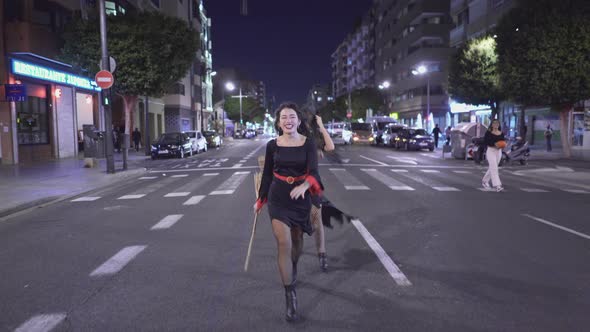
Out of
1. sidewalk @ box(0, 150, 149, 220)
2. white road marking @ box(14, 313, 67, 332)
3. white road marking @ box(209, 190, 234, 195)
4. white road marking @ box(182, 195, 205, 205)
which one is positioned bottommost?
white road marking @ box(14, 313, 67, 332)

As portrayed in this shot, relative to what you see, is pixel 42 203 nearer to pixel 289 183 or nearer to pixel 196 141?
pixel 289 183

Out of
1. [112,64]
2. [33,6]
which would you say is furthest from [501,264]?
[33,6]

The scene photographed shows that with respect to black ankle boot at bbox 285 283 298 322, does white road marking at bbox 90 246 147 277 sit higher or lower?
lower

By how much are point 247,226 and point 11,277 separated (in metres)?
3.44

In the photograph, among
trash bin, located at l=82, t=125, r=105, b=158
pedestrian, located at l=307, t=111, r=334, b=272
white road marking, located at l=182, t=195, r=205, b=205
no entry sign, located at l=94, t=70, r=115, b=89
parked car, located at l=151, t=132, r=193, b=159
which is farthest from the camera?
parked car, located at l=151, t=132, r=193, b=159

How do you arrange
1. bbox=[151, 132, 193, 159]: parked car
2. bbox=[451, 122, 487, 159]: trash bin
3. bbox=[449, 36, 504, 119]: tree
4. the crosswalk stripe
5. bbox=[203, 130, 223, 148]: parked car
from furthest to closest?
1. bbox=[203, 130, 223, 148]: parked car
2. bbox=[449, 36, 504, 119]: tree
3. bbox=[151, 132, 193, 159]: parked car
4. bbox=[451, 122, 487, 159]: trash bin
5. the crosswalk stripe

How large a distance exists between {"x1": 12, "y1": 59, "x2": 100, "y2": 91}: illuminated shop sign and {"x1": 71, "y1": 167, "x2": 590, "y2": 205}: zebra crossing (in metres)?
8.69

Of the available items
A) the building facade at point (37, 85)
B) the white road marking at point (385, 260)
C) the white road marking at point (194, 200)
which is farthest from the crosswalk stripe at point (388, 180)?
the building facade at point (37, 85)

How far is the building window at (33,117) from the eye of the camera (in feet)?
74.4

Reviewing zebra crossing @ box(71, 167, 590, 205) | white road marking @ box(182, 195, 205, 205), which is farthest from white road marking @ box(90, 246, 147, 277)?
zebra crossing @ box(71, 167, 590, 205)

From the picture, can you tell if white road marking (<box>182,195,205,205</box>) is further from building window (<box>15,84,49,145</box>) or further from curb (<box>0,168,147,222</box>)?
building window (<box>15,84,49,145</box>)

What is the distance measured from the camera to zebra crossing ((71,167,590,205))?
12.4m

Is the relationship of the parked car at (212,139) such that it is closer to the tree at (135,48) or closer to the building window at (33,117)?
the tree at (135,48)

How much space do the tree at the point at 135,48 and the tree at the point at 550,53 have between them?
15864 mm
